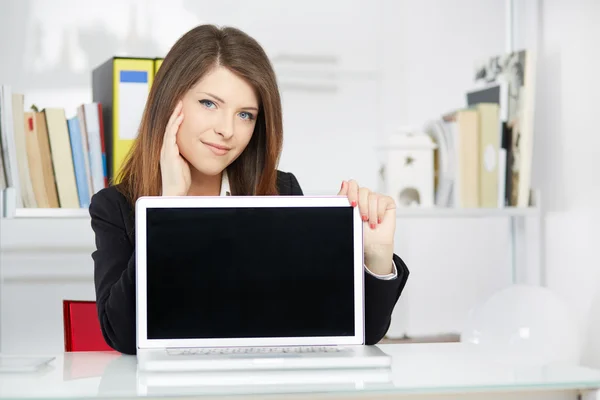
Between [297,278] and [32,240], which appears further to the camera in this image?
[32,240]

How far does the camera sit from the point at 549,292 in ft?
6.72

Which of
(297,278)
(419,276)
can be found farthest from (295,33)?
(297,278)

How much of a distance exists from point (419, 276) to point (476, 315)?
73cm

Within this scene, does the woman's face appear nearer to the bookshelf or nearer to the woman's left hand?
the woman's left hand

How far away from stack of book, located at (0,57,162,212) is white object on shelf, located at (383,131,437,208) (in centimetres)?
72

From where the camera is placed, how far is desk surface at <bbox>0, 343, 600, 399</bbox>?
Result: 807 millimetres

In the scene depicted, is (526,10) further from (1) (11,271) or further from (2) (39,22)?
(1) (11,271)

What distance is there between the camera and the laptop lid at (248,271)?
102 cm

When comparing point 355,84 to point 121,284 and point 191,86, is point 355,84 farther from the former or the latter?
point 121,284

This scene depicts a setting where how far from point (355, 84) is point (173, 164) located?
1567 mm

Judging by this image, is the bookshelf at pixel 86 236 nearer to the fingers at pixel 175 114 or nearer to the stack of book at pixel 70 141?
the stack of book at pixel 70 141

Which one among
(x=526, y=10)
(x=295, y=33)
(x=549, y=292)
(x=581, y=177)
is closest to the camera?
(x=549, y=292)

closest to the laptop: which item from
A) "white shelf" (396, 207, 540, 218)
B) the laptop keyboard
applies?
the laptop keyboard

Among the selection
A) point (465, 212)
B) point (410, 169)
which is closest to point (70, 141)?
point (410, 169)
